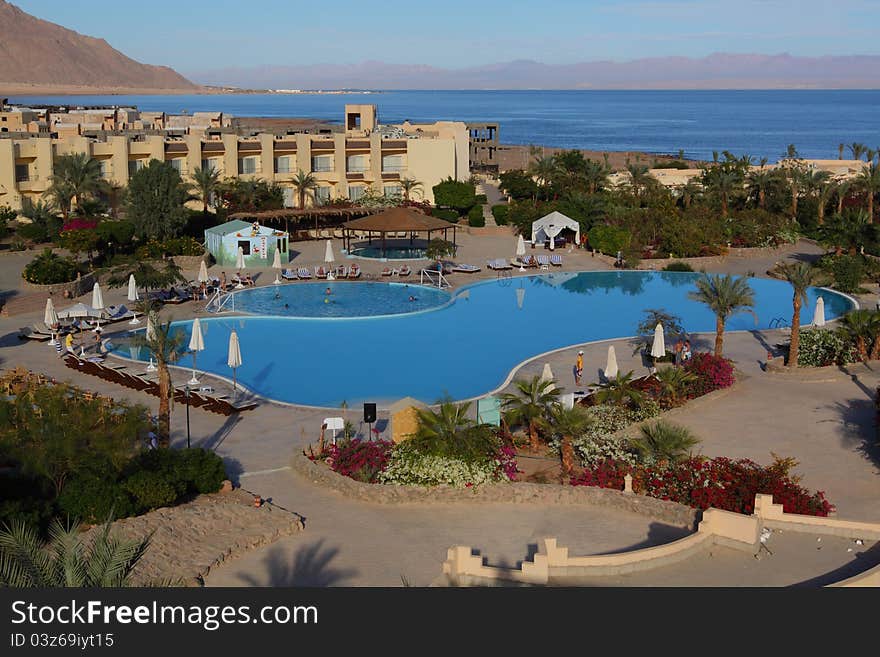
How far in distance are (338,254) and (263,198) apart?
668 cm

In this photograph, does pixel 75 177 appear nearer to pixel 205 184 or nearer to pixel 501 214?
pixel 205 184

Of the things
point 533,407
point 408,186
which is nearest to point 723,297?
point 533,407

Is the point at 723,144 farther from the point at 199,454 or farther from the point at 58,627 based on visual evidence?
the point at 58,627

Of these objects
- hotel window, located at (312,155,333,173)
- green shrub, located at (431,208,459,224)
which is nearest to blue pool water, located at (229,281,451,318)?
green shrub, located at (431,208,459,224)

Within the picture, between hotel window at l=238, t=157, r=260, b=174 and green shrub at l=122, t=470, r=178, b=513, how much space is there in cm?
3510

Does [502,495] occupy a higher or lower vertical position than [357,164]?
lower

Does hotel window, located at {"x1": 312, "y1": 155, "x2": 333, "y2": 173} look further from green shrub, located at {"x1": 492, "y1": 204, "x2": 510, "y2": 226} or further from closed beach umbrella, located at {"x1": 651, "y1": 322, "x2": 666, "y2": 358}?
closed beach umbrella, located at {"x1": 651, "y1": 322, "x2": 666, "y2": 358}

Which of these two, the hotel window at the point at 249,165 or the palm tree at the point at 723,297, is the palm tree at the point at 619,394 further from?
the hotel window at the point at 249,165

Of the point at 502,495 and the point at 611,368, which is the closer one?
the point at 502,495

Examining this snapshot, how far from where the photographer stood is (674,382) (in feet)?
73.9

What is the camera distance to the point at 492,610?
8242 mm

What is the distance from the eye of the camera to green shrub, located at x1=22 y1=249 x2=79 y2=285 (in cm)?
3388

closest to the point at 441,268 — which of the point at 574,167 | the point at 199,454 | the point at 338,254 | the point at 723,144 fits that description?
the point at 338,254

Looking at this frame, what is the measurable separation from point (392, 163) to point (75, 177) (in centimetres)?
1656
